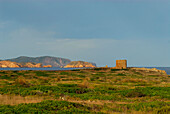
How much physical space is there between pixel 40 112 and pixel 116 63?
70261mm

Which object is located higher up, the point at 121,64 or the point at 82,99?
the point at 121,64

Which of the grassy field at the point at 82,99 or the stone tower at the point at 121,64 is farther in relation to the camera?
the stone tower at the point at 121,64

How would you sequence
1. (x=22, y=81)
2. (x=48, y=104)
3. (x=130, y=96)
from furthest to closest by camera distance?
(x=22, y=81)
(x=130, y=96)
(x=48, y=104)

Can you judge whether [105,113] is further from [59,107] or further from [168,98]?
[168,98]

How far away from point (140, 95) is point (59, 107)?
36.1 feet

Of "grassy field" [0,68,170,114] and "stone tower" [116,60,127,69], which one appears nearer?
"grassy field" [0,68,170,114]

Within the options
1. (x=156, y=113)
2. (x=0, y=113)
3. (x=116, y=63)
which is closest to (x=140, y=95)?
(x=156, y=113)

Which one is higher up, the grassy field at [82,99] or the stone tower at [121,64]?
the stone tower at [121,64]

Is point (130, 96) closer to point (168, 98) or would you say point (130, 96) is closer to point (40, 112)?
point (168, 98)

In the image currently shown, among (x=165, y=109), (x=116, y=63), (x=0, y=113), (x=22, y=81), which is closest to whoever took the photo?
(x=0, y=113)

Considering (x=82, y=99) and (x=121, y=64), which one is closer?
(x=82, y=99)

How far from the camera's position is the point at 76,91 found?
72.6 ft

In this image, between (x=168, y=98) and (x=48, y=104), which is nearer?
(x=48, y=104)

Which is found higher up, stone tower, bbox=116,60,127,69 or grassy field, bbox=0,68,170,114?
stone tower, bbox=116,60,127,69
